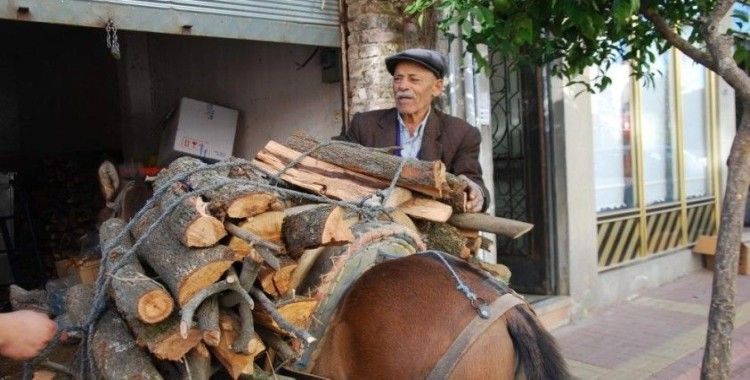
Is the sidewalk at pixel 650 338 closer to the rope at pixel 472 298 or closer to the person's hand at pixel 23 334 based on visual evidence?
the rope at pixel 472 298

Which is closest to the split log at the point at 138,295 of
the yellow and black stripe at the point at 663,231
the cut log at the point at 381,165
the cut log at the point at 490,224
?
the cut log at the point at 381,165

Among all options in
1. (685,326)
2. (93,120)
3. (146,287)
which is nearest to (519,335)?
(146,287)

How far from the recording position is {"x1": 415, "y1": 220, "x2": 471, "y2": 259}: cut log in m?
2.89

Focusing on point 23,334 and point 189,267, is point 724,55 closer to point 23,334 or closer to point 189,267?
point 189,267

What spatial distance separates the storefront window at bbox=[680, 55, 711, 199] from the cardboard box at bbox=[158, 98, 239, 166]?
18.8 ft

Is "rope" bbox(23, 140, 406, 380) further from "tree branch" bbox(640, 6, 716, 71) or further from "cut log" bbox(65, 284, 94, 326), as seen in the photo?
"tree branch" bbox(640, 6, 716, 71)

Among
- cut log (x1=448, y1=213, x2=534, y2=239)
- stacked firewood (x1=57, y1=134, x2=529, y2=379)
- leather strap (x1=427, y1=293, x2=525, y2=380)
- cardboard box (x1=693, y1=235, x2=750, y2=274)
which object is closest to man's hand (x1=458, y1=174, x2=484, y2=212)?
cut log (x1=448, y1=213, x2=534, y2=239)

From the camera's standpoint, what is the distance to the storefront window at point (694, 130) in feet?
28.3

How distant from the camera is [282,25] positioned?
446 centimetres

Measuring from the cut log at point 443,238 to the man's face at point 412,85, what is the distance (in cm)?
76

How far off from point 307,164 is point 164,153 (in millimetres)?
3899

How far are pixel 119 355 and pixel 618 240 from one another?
6.14 meters

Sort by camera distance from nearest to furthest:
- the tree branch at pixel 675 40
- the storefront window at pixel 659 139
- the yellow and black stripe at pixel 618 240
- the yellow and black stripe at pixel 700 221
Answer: the tree branch at pixel 675 40 → the yellow and black stripe at pixel 618 240 → the storefront window at pixel 659 139 → the yellow and black stripe at pixel 700 221

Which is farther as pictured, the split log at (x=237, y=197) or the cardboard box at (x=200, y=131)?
the cardboard box at (x=200, y=131)
